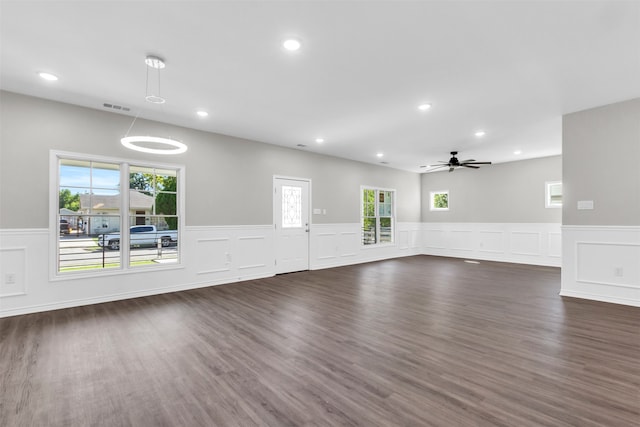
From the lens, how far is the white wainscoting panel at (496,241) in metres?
7.52

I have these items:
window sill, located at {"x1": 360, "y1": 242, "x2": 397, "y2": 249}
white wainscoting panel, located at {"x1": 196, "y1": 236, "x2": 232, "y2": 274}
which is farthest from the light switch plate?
white wainscoting panel, located at {"x1": 196, "y1": 236, "x2": 232, "y2": 274}

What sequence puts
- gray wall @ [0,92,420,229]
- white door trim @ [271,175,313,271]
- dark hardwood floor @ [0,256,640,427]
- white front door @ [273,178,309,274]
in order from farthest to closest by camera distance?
white front door @ [273,178,309,274] → white door trim @ [271,175,313,271] → gray wall @ [0,92,420,229] → dark hardwood floor @ [0,256,640,427]

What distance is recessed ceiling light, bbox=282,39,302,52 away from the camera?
2.65 meters

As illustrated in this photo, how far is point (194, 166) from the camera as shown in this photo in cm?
518

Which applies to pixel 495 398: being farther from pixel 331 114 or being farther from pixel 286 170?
pixel 286 170

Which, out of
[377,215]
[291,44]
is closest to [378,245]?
[377,215]

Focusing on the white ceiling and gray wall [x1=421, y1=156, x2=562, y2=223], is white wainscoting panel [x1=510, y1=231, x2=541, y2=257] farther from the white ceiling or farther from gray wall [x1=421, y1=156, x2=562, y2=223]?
the white ceiling

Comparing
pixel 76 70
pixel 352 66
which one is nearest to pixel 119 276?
pixel 76 70

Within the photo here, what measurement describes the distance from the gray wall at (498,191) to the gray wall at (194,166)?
2.13 m

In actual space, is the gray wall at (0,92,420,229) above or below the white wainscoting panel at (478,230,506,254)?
above

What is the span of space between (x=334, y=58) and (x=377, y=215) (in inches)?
245

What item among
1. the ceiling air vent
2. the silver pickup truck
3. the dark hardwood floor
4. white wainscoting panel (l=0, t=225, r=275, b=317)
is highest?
the ceiling air vent

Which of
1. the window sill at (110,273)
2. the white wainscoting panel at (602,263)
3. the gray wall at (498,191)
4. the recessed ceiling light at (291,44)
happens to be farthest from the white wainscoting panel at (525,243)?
the window sill at (110,273)

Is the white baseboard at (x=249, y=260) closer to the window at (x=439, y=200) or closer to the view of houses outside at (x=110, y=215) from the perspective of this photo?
the view of houses outside at (x=110, y=215)
